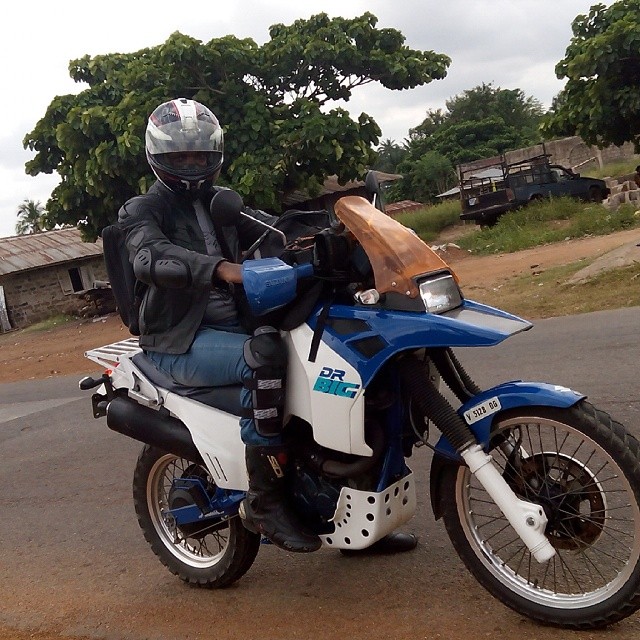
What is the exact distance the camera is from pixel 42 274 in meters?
31.3

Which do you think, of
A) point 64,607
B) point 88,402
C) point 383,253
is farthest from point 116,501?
point 88,402

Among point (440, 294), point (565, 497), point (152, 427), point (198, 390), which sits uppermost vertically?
point (440, 294)

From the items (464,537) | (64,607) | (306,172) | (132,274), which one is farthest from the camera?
(306,172)

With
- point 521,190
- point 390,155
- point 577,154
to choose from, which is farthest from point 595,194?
point 390,155

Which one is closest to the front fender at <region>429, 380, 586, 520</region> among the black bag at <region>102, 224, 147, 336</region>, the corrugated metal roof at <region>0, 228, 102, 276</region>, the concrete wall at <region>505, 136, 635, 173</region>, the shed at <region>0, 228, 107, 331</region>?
the black bag at <region>102, 224, 147, 336</region>

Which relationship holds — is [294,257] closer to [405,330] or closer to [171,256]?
[171,256]

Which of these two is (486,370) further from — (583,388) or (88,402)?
(88,402)

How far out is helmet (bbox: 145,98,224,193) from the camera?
11.0 ft

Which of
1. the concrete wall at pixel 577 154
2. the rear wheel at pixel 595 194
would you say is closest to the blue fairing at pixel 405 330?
the rear wheel at pixel 595 194

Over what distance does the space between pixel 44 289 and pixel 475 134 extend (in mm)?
37746

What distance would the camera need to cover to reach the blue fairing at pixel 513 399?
104 inches

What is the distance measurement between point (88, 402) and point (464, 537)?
6.95 m

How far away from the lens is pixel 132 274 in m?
3.44

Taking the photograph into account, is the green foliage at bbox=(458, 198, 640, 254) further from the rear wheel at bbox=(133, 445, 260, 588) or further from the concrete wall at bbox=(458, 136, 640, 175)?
the rear wheel at bbox=(133, 445, 260, 588)
